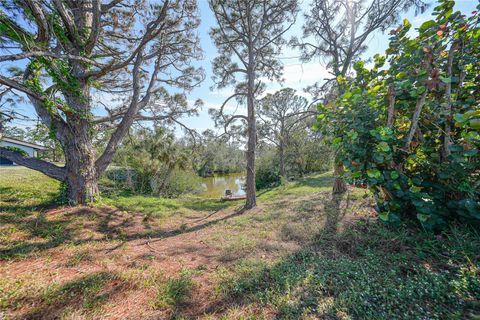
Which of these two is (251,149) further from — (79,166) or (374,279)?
(79,166)

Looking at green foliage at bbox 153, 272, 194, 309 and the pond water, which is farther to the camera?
the pond water

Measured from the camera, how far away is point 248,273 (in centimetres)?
187

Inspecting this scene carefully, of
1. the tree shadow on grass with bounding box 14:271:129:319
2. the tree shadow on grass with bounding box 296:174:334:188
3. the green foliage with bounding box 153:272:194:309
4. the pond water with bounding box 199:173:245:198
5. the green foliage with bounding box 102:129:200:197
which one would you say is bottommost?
the pond water with bounding box 199:173:245:198

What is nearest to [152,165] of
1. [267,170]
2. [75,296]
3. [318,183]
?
[267,170]

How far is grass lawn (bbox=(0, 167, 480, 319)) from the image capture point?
1327mm

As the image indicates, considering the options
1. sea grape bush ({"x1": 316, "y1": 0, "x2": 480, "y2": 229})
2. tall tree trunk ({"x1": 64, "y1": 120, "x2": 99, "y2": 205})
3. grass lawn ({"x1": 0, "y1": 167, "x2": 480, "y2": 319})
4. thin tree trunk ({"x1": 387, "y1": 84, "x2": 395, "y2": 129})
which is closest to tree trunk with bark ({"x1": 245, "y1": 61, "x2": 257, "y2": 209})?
grass lawn ({"x1": 0, "y1": 167, "x2": 480, "y2": 319})

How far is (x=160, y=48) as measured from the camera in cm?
474

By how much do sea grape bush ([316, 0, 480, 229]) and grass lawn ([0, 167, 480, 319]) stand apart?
0.36 meters

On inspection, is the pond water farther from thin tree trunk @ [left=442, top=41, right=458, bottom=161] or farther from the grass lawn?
thin tree trunk @ [left=442, top=41, right=458, bottom=161]

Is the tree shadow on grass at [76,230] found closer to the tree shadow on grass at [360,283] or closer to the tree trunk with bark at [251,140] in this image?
the tree trunk with bark at [251,140]

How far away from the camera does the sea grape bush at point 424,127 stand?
1789mm

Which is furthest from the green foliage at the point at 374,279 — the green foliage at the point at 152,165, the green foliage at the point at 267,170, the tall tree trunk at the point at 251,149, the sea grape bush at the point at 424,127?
the green foliage at the point at 267,170

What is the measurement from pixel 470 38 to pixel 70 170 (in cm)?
727

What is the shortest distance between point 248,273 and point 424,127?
114 inches
